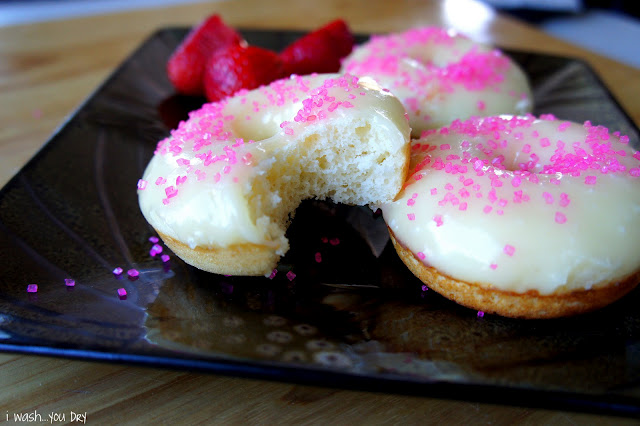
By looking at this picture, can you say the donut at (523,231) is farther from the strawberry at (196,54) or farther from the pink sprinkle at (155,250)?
the strawberry at (196,54)

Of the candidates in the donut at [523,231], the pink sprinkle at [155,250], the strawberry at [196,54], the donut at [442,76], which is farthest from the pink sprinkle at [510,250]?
the strawberry at [196,54]

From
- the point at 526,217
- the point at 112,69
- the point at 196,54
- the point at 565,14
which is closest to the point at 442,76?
the point at 526,217

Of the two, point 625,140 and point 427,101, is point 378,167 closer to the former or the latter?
point 427,101

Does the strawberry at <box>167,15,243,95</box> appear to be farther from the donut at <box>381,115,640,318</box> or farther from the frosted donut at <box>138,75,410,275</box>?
the donut at <box>381,115,640,318</box>

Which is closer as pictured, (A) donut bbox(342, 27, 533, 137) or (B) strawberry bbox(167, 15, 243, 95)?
(A) donut bbox(342, 27, 533, 137)

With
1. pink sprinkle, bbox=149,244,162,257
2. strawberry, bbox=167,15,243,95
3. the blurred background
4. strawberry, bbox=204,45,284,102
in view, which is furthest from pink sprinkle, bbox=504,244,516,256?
the blurred background

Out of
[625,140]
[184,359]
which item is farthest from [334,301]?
[625,140]
